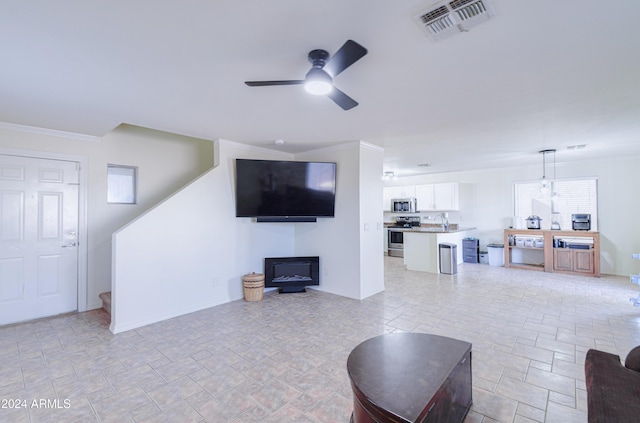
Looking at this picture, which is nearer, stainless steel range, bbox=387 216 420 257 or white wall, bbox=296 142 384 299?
white wall, bbox=296 142 384 299

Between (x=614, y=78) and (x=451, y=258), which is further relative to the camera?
(x=451, y=258)

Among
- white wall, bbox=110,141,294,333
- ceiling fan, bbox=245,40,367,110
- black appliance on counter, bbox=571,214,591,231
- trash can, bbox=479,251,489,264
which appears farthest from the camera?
trash can, bbox=479,251,489,264

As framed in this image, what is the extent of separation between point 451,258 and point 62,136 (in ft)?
23.1

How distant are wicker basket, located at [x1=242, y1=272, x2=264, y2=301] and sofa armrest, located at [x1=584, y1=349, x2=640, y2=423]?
3.78 m

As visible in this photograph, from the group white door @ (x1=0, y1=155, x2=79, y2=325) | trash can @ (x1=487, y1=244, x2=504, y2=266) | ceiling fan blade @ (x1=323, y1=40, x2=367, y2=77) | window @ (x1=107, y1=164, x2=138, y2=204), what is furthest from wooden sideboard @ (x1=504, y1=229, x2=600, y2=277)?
white door @ (x1=0, y1=155, x2=79, y2=325)

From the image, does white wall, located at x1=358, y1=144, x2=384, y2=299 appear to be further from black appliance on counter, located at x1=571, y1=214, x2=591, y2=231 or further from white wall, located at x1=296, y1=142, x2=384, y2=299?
black appliance on counter, located at x1=571, y1=214, x2=591, y2=231

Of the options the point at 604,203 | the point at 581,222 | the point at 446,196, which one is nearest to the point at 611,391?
the point at 581,222

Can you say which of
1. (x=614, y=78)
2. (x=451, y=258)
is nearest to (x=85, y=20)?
(x=614, y=78)

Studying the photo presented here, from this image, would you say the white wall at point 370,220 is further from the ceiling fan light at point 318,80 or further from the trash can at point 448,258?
the ceiling fan light at point 318,80

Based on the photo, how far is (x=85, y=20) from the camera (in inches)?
64.8

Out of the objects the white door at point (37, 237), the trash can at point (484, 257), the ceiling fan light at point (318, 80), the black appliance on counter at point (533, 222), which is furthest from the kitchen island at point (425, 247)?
the white door at point (37, 237)

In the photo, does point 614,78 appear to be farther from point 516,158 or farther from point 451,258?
point 451,258

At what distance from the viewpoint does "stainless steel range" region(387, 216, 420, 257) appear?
8.63 meters

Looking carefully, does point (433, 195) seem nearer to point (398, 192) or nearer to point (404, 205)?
point (404, 205)
